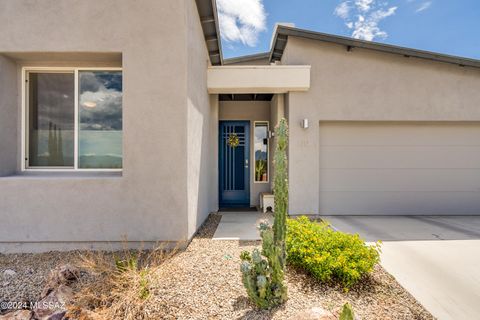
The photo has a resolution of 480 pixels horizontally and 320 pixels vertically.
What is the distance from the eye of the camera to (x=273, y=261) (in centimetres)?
271

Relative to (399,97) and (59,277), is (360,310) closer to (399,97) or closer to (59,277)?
(59,277)

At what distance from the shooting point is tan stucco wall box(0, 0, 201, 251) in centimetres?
440

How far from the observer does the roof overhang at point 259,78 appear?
6836mm

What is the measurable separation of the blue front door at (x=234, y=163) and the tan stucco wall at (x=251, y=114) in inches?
6.5

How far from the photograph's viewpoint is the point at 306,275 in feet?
11.3

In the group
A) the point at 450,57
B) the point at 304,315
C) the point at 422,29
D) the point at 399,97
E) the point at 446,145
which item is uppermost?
the point at 422,29

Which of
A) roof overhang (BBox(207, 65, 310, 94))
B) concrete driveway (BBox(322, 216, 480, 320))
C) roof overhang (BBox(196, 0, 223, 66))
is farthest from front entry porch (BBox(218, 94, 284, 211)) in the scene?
concrete driveway (BBox(322, 216, 480, 320))

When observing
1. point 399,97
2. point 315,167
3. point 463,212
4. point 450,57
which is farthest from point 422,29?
point 315,167

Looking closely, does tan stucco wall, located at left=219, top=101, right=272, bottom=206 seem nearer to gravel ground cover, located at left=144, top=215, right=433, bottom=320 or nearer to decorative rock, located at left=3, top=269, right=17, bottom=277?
gravel ground cover, located at left=144, top=215, right=433, bottom=320

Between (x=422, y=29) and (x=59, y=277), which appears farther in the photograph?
(x=422, y=29)

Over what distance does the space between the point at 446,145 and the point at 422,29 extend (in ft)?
20.6

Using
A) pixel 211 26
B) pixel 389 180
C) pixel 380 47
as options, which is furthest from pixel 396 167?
pixel 211 26

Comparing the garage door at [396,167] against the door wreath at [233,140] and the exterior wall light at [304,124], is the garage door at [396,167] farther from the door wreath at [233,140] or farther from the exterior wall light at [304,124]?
the door wreath at [233,140]

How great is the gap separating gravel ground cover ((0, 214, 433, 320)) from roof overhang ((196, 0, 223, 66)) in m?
5.74
